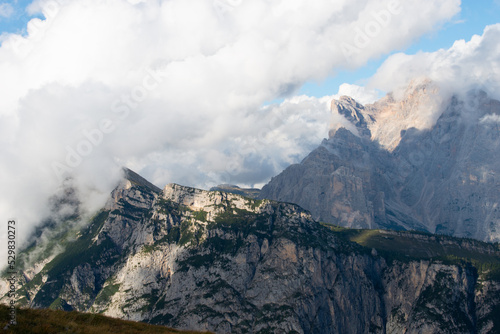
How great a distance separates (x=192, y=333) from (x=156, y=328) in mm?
6934

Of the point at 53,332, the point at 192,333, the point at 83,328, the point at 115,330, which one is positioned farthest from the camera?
the point at 192,333

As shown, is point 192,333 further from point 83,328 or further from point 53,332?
point 53,332

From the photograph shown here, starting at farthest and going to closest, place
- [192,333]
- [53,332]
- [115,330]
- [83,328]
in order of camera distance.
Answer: [192,333]
[115,330]
[83,328]
[53,332]

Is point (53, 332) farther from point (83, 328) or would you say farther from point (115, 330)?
point (115, 330)

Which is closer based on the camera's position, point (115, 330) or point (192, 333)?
point (115, 330)

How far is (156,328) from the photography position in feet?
244

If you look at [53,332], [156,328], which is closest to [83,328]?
[53,332]

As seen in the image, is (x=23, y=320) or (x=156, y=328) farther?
(x=156, y=328)

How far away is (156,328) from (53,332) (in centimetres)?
2121

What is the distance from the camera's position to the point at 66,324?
60.8m

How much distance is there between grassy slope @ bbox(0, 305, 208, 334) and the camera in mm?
56688

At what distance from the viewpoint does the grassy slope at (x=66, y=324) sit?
56688mm

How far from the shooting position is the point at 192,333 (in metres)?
72.8

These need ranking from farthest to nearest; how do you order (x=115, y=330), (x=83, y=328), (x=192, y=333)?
(x=192, y=333) → (x=115, y=330) → (x=83, y=328)
